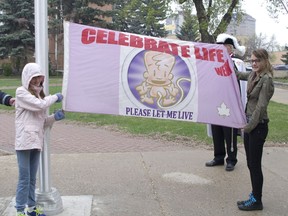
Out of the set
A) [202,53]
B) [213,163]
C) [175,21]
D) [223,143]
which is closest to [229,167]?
[213,163]

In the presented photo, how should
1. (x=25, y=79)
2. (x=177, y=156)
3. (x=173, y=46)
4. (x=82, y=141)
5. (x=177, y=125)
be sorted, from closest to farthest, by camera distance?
(x=25, y=79), (x=173, y=46), (x=177, y=156), (x=82, y=141), (x=177, y=125)

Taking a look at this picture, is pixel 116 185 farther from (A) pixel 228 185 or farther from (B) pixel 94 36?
(B) pixel 94 36

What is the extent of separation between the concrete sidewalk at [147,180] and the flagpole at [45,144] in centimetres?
17

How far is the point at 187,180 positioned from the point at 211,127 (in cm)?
117

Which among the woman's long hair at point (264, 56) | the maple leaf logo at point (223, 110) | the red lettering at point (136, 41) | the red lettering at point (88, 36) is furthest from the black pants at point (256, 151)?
the red lettering at point (88, 36)

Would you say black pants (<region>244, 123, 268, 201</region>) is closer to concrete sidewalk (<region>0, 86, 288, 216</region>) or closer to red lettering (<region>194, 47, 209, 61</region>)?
concrete sidewalk (<region>0, 86, 288, 216</region>)

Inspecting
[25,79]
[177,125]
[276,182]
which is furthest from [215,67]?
[177,125]

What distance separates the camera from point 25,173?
385cm

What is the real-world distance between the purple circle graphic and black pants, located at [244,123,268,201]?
0.87m

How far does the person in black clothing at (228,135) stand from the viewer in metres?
5.68

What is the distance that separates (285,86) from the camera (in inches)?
1141

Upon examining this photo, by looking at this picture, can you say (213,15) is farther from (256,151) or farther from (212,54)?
(256,151)

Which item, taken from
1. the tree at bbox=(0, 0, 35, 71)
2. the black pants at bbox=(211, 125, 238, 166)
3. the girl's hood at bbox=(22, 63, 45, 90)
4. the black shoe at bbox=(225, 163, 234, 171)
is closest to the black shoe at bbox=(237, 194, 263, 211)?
the black shoe at bbox=(225, 163, 234, 171)

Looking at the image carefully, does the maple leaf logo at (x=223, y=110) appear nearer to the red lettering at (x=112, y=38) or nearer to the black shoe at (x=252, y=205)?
the black shoe at (x=252, y=205)
